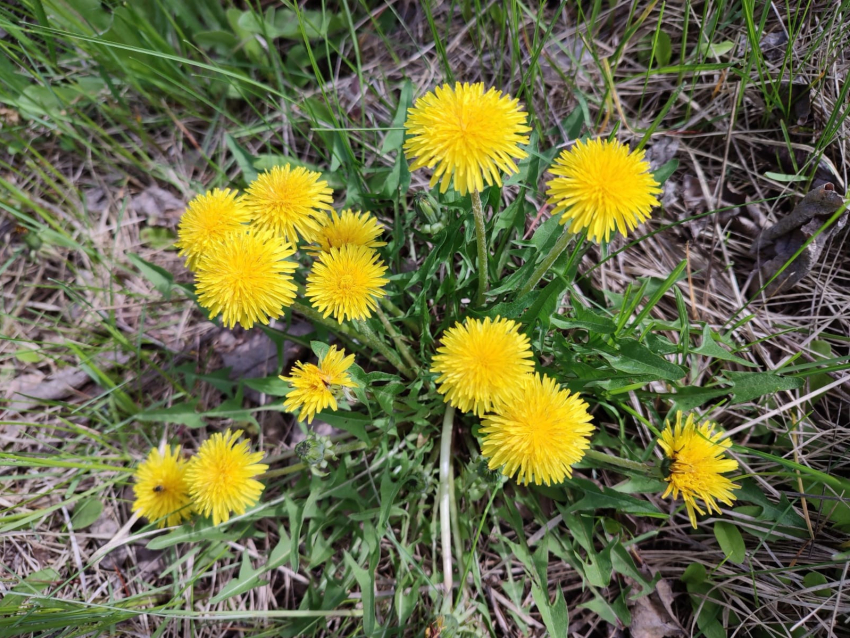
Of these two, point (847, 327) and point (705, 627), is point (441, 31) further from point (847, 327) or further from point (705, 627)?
point (705, 627)

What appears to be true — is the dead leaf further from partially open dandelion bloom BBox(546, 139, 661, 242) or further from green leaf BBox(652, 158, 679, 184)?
green leaf BBox(652, 158, 679, 184)

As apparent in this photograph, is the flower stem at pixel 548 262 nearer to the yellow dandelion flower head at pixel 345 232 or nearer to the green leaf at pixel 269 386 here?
the yellow dandelion flower head at pixel 345 232

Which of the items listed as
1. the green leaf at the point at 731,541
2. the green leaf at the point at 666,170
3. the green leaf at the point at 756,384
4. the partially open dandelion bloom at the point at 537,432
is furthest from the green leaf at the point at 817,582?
the green leaf at the point at 666,170

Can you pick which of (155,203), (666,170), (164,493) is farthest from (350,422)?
(155,203)

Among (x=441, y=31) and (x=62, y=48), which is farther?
(x=62, y=48)

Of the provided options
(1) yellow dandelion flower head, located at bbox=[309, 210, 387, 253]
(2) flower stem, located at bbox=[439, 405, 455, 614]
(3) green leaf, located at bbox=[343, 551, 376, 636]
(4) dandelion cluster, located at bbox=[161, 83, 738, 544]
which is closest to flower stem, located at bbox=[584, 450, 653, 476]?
(4) dandelion cluster, located at bbox=[161, 83, 738, 544]

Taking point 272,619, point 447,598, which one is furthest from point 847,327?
point 272,619

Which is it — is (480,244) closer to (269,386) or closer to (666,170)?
(666,170)
